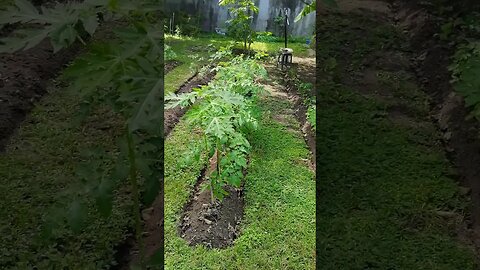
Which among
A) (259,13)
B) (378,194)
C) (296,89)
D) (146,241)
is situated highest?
(259,13)

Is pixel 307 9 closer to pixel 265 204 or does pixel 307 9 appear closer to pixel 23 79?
pixel 265 204

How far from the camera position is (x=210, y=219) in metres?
2.32

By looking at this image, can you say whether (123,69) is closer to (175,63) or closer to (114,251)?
(175,63)

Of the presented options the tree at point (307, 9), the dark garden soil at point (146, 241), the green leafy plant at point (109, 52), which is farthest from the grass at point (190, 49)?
the dark garden soil at point (146, 241)

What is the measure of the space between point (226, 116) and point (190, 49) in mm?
413

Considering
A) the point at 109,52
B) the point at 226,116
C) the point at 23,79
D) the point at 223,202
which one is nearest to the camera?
the point at 109,52

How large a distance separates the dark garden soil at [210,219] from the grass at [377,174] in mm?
422

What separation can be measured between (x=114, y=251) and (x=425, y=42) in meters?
2.77

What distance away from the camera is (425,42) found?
4.09 m

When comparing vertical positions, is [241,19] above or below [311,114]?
above

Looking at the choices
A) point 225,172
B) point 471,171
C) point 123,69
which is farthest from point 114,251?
point 471,171

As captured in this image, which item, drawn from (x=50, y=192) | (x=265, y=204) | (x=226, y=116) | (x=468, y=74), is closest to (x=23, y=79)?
(x=50, y=192)

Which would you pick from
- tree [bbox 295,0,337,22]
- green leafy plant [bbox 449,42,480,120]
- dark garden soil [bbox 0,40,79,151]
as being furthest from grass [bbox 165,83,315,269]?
dark garden soil [bbox 0,40,79,151]

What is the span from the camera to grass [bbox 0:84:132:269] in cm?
236
